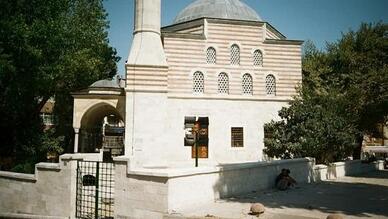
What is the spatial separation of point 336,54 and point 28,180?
2085 centimetres

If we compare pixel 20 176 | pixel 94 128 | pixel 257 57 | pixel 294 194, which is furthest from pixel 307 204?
pixel 94 128

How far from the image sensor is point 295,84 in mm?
23016

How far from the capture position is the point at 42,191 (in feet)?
38.0

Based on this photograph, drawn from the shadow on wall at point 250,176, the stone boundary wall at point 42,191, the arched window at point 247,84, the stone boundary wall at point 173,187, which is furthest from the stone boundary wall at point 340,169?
the stone boundary wall at point 42,191

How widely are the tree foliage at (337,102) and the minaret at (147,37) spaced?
8.17 meters

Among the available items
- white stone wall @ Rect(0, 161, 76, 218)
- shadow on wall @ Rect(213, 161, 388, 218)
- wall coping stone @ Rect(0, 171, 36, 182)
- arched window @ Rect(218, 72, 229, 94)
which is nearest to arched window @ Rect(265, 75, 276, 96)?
arched window @ Rect(218, 72, 229, 94)

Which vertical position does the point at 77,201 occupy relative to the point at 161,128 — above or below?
below

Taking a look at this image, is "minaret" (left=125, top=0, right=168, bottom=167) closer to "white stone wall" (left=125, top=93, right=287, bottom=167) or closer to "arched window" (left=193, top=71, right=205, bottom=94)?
"white stone wall" (left=125, top=93, right=287, bottom=167)

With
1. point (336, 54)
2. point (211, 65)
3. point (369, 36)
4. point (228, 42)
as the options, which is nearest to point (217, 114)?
point (211, 65)

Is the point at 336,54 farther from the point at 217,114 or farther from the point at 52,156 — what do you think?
the point at 52,156

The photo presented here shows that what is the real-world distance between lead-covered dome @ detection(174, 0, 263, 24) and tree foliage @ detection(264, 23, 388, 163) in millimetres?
6231

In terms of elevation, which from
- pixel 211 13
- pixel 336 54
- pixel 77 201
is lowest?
pixel 77 201

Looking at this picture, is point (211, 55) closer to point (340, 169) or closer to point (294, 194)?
point (340, 169)

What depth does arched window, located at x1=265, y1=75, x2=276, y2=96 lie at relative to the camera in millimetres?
22859
